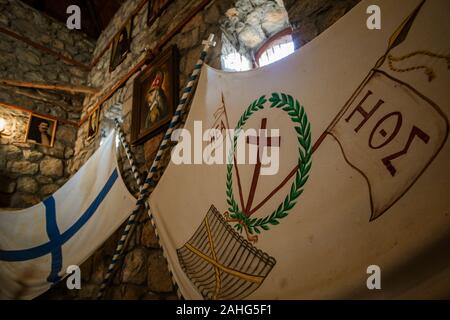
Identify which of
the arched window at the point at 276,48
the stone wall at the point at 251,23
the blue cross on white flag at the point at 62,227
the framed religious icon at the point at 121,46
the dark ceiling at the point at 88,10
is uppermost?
the dark ceiling at the point at 88,10

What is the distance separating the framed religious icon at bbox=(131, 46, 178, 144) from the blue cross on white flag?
0.32 m

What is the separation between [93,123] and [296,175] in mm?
3241

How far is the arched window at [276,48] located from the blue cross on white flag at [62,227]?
145 cm

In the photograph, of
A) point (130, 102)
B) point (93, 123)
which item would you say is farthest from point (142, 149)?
point (93, 123)

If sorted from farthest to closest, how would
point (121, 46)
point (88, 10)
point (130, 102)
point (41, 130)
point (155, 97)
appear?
1. point (88, 10)
2. point (41, 130)
3. point (121, 46)
4. point (130, 102)
5. point (155, 97)

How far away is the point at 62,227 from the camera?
202 cm

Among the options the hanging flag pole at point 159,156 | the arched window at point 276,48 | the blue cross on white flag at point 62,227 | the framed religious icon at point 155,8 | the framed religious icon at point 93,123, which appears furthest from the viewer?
the framed religious icon at point 93,123

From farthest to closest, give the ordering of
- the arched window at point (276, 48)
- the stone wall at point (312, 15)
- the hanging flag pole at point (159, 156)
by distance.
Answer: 1. the arched window at point (276, 48)
2. the hanging flag pole at point (159, 156)
3. the stone wall at point (312, 15)

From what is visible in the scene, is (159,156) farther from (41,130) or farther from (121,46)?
(41,130)

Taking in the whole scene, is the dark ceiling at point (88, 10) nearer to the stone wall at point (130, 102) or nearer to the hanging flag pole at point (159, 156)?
the stone wall at point (130, 102)

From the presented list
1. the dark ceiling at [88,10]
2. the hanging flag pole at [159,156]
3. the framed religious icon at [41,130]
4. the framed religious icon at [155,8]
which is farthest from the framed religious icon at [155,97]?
the dark ceiling at [88,10]

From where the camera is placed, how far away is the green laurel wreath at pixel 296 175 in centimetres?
93

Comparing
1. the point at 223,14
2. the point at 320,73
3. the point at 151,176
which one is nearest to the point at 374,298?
the point at 320,73

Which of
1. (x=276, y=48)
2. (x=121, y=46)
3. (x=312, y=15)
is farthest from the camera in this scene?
(x=121, y=46)
